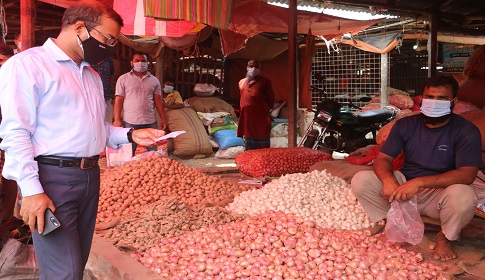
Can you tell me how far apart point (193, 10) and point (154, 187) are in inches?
72.9

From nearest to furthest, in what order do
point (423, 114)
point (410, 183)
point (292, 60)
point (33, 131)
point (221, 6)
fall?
point (33, 131) < point (410, 183) < point (423, 114) < point (221, 6) < point (292, 60)

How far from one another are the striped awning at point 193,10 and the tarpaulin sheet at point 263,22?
167cm

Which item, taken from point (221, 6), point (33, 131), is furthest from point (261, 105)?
point (33, 131)

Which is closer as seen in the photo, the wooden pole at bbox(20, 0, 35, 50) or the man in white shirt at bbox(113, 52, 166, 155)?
the wooden pole at bbox(20, 0, 35, 50)

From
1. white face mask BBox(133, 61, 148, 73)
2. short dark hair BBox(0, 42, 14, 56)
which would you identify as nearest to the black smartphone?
short dark hair BBox(0, 42, 14, 56)

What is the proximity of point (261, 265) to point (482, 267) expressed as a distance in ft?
4.98

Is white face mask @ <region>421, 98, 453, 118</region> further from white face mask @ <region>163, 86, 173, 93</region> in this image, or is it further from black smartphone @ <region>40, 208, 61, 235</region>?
white face mask @ <region>163, 86, 173, 93</region>

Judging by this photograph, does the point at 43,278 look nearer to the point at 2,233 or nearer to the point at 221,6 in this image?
the point at 2,233

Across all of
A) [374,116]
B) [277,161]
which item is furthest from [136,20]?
[374,116]

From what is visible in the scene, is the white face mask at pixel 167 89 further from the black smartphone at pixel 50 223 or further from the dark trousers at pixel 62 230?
the black smartphone at pixel 50 223

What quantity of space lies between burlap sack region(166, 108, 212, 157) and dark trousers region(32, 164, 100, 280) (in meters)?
6.64

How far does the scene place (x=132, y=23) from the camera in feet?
18.6

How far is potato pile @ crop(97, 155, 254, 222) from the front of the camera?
14.5 feet

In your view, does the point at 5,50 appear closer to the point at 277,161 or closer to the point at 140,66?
the point at 140,66
